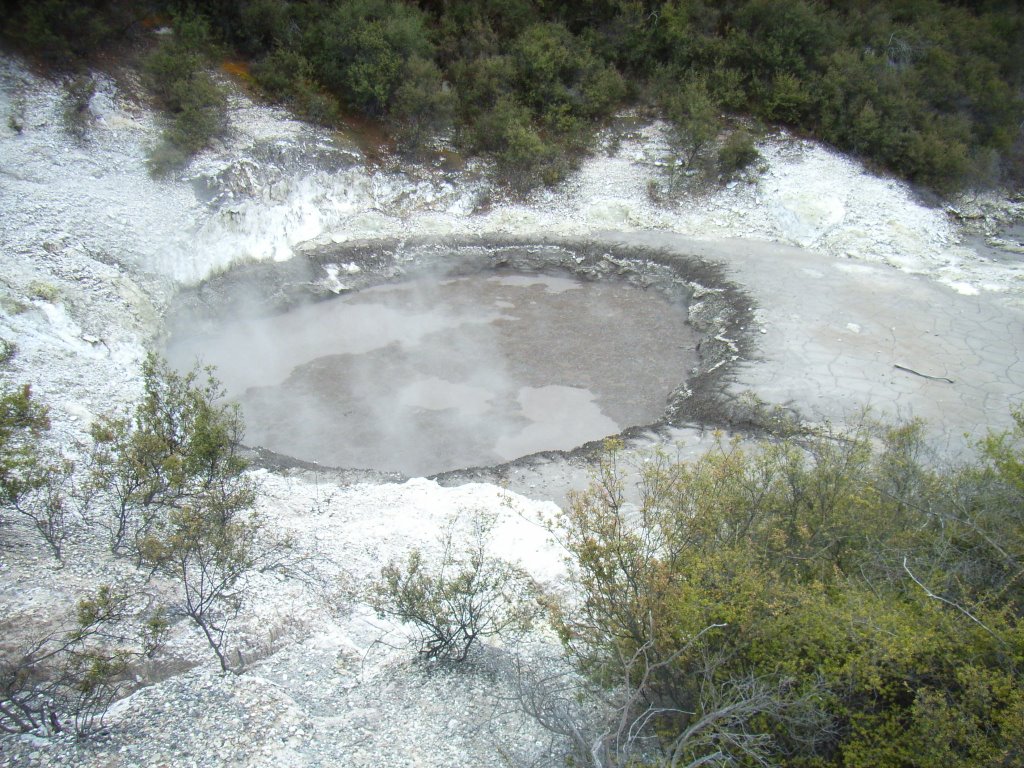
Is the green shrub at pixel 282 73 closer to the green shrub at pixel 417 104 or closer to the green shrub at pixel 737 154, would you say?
the green shrub at pixel 417 104

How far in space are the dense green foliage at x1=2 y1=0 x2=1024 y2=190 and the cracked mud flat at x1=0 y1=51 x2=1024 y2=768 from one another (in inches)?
47.0

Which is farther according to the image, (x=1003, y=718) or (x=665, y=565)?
(x=665, y=565)

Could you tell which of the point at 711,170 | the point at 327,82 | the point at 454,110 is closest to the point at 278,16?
the point at 327,82

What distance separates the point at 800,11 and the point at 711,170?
645cm

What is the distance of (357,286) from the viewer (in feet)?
55.4

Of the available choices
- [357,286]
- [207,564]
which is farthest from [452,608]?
[357,286]

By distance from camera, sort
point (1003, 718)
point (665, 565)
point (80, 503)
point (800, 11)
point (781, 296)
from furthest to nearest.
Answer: point (800, 11) → point (781, 296) → point (80, 503) → point (665, 565) → point (1003, 718)

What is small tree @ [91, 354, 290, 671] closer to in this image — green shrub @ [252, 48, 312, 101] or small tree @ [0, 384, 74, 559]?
small tree @ [0, 384, 74, 559]

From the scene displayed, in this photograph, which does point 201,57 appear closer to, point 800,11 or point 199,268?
point 199,268

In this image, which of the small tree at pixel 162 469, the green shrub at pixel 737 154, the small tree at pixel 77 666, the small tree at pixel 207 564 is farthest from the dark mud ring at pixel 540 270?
the green shrub at pixel 737 154

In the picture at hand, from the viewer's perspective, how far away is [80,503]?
8602mm

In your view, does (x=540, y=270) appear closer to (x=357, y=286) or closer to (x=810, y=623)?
(x=357, y=286)

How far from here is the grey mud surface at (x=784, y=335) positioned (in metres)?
11.3

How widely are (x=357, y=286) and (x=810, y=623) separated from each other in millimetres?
13550
